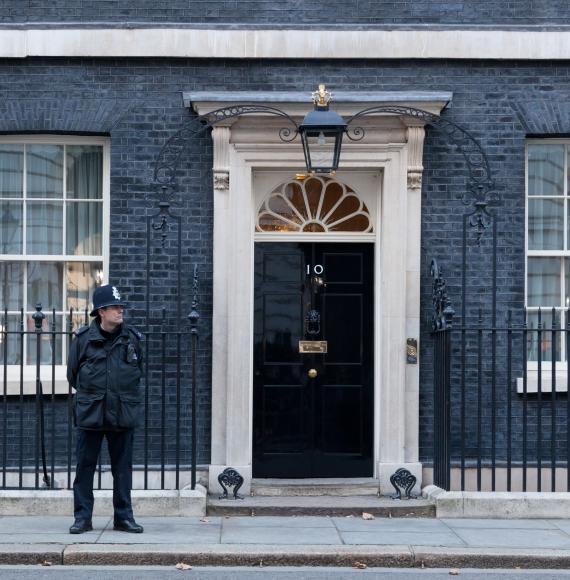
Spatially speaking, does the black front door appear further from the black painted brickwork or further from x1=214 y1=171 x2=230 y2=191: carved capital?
x1=214 y1=171 x2=230 y2=191: carved capital

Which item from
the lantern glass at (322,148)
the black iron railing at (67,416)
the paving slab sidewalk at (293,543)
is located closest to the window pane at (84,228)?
the black iron railing at (67,416)

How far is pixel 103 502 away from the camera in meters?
10.4

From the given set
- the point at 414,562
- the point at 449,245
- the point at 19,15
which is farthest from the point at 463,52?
the point at 414,562

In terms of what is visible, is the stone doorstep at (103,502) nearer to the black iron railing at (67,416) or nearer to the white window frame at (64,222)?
the black iron railing at (67,416)

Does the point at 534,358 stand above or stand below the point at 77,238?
below

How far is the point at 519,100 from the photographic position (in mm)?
11727

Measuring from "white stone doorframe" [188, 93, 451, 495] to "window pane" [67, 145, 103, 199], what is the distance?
119cm

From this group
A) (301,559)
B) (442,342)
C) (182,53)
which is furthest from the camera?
(182,53)

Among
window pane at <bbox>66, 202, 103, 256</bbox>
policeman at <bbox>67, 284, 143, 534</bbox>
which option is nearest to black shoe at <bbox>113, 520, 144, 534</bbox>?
policeman at <bbox>67, 284, 143, 534</bbox>

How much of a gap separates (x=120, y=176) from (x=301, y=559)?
14.3 feet

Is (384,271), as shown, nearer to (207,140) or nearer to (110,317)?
(207,140)

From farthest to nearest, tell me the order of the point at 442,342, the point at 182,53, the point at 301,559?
the point at 182,53
the point at 442,342
the point at 301,559

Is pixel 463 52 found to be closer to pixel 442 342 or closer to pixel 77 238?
pixel 442 342

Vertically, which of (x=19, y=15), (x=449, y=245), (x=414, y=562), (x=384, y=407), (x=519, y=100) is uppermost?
(x=19, y=15)
